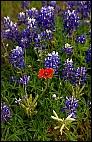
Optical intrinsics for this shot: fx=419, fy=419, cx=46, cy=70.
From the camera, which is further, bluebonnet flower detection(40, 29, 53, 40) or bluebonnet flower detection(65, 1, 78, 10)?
bluebonnet flower detection(65, 1, 78, 10)

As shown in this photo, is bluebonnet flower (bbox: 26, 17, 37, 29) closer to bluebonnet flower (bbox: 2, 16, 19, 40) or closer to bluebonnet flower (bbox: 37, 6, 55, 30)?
bluebonnet flower (bbox: 37, 6, 55, 30)

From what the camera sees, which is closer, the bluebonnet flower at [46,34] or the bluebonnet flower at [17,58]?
the bluebonnet flower at [17,58]

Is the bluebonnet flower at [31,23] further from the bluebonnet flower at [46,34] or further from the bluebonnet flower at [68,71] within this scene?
the bluebonnet flower at [68,71]

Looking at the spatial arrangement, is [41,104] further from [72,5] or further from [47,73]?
[72,5]

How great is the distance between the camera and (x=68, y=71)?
477 centimetres

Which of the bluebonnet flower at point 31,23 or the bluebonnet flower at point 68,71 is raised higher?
the bluebonnet flower at point 31,23

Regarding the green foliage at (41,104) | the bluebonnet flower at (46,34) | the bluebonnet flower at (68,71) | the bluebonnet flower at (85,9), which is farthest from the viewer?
the bluebonnet flower at (85,9)

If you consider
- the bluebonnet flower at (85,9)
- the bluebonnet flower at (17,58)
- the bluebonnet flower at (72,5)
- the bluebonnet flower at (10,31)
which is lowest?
the bluebonnet flower at (17,58)

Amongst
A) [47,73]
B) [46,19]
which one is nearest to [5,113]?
[47,73]

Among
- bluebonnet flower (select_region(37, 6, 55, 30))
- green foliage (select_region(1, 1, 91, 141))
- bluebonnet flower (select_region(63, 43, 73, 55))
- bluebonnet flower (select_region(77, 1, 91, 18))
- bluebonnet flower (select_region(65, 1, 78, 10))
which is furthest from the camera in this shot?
bluebonnet flower (select_region(65, 1, 78, 10))

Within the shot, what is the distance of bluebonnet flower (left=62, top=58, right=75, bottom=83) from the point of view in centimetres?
477

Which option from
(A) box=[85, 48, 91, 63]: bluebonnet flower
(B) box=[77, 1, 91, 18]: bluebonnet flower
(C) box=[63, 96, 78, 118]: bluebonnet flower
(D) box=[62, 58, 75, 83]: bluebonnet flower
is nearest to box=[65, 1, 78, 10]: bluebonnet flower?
(B) box=[77, 1, 91, 18]: bluebonnet flower

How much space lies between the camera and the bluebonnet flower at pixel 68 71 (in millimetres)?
4770

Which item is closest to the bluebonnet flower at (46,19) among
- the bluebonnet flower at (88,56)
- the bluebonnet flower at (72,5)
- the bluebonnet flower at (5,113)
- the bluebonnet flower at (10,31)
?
the bluebonnet flower at (10,31)
